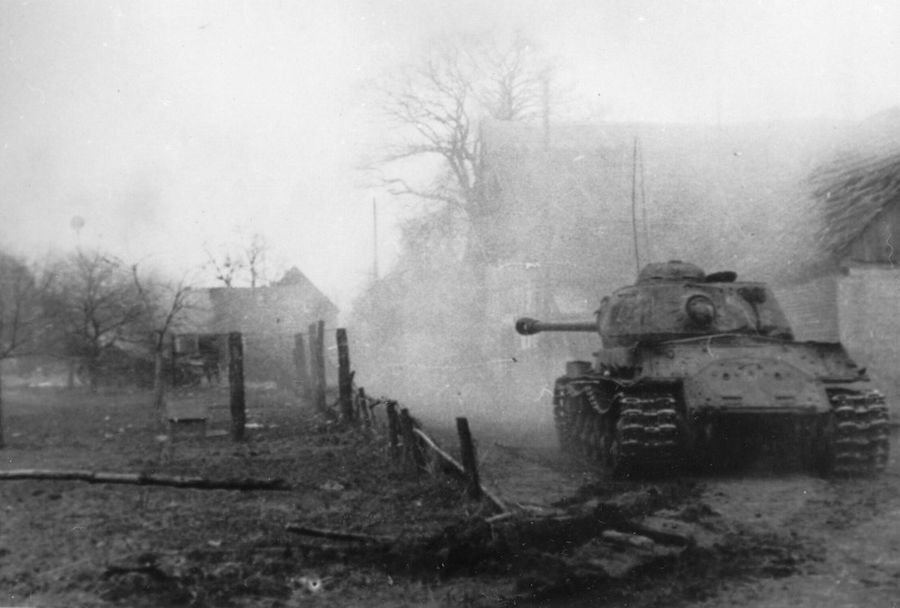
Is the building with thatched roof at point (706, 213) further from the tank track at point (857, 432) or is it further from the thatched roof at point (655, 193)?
the tank track at point (857, 432)

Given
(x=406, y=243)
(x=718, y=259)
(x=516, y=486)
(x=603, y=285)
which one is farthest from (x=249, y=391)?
(x=516, y=486)

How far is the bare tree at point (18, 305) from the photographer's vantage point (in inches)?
638

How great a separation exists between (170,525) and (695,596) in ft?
14.6

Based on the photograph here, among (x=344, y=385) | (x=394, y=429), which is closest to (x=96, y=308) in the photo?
(x=344, y=385)

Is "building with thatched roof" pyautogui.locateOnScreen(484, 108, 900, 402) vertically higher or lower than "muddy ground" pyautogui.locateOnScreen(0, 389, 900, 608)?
higher

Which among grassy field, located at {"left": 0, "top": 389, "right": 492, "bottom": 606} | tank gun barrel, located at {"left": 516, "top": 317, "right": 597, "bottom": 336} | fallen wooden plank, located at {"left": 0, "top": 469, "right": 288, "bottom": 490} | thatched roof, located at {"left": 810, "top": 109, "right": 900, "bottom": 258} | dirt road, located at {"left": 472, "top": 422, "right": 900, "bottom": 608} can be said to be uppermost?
thatched roof, located at {"left": 810, "top": 109, "right": 900, "bottom": 258}

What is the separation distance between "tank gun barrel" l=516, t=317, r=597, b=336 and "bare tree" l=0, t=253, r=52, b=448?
8.42 metres

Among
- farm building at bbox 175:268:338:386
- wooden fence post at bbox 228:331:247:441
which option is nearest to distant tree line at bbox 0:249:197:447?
wooden fence post at bbox 228:331:247:441

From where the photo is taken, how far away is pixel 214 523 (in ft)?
25.2

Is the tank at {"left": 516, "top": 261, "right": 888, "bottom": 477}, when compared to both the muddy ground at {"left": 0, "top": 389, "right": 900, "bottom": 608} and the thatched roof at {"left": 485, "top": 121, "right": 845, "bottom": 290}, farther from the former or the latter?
the thatched roof at {"left": 485, "top": 121, "right": 845, "bottom": 290}

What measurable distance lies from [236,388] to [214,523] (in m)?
7.67

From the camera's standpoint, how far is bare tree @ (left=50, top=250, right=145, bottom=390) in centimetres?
2991

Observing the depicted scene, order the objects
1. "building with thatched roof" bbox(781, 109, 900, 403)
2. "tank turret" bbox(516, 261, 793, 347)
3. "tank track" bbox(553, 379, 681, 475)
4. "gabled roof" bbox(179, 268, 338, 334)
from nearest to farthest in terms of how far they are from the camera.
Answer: "tank track" bbox(553, 379, 681, 475)
"tank turret" bbox(516, 261, 793, 347)
"building with thatched roof" bbox(781, 109, 900, 403)
"gabled roof" bbox(179, 268, 338, 334)

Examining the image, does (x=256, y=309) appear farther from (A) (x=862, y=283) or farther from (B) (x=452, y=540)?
(B) (x=452, y=540)
